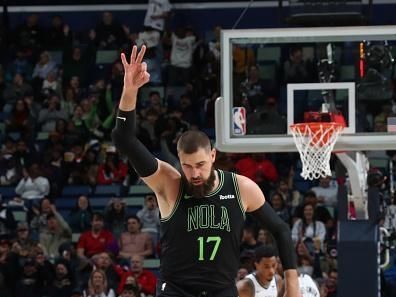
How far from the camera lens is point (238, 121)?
10867mm

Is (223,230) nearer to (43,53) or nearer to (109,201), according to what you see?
(109,201)

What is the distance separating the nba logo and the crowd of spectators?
32 centimetres

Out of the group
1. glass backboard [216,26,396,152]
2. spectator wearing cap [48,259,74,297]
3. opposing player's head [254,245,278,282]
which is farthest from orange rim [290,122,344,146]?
spectator wearing cap [48,259,74,297]

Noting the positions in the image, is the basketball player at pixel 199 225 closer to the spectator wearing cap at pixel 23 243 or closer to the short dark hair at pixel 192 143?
the short dark hair at pixel 192 143

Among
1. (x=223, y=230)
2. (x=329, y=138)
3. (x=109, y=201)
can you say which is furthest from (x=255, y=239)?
(x=223, y=230)

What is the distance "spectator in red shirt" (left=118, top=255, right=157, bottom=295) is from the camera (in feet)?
48.0

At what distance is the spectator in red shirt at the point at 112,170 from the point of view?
710 inches

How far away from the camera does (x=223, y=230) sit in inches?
237

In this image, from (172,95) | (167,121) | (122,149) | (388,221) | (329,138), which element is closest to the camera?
(122,149)

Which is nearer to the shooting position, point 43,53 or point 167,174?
point 167,174

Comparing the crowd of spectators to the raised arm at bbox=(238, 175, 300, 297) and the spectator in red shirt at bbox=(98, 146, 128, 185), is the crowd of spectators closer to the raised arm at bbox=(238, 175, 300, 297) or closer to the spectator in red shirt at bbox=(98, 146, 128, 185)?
the spectator in red shirt at bbox=(98, 146, 128, 185)

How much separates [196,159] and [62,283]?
9.88 meters

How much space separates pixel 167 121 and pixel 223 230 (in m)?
12.5

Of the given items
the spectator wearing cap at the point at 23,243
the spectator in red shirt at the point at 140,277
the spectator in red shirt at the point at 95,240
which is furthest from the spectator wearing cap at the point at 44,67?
the spectator in red shirt at the point at 140,277
